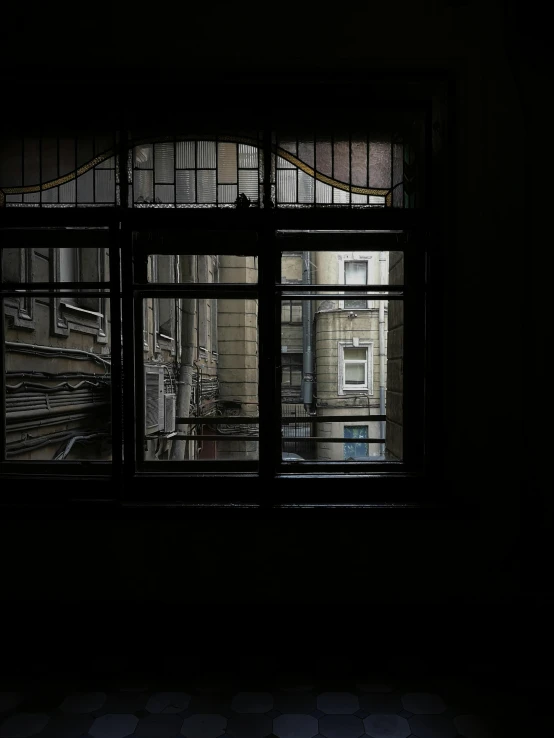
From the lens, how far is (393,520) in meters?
2.47

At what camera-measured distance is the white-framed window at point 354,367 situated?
12586mm

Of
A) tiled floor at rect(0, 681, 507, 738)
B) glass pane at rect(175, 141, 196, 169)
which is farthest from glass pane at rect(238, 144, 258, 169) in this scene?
tiled floor at rect(0, 681, 507, 738)

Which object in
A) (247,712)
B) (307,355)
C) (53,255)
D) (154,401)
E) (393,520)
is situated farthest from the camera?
(307,355)

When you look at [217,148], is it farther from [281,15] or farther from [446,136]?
[446,136]

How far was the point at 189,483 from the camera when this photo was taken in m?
2.55

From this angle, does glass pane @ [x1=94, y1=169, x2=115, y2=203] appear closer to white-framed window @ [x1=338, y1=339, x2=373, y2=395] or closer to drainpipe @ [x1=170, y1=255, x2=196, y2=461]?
drainpipe @ [x1=170, y1=255, x2=196, y2=461]

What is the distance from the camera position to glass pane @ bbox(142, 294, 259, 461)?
6.41 meters

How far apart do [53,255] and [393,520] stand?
3954 millimetres

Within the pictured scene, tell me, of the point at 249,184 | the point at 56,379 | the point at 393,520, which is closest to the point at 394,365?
the point at 393,520

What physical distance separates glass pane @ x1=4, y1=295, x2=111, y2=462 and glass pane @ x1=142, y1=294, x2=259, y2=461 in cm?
61

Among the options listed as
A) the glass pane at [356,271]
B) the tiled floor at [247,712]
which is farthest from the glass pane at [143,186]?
the glass pane at [356,271]

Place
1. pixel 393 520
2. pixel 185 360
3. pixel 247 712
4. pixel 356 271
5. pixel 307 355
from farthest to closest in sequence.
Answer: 1. pixel 307 355
2. pixel 356 271
3. pixel 185 360
4. pixel 393 520
5. pixel 247 712

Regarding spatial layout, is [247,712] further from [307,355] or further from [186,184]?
[307,355]

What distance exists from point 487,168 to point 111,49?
6.62 ft
